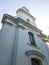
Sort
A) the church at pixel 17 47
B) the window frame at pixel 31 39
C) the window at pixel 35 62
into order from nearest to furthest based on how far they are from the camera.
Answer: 1. the church at pixel 17 47
2. the window at pixel 35 62
3. the window frame at pixel 31 39

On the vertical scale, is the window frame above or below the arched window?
above

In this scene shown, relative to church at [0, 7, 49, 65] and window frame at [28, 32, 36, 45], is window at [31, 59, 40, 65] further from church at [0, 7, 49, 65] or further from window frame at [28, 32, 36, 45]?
window frame at [28, 32, 36, 45]

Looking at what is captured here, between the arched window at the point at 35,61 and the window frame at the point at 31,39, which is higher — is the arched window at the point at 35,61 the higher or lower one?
the lower one

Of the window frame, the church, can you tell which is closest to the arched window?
the church

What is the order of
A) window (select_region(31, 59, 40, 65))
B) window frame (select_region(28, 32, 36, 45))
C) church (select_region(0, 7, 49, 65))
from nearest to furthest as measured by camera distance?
1. church (select_region(0, 7, 49, 65))
2. window (select_region(31, 59, 40, 65))
3. window frame (select_region(28, 32, 36, 45))

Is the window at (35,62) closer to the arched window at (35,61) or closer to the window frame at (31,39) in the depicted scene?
the arched window at (35,61)

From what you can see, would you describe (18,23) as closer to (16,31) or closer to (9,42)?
(16,31)

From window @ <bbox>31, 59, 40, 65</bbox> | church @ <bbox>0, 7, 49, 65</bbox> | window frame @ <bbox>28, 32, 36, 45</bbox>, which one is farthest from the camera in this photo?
window frame @ <bbox>28, 32, 36, 45</bbox>

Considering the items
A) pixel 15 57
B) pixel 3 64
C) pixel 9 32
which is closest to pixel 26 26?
pixel 9 32

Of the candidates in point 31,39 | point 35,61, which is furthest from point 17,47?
point 31,39

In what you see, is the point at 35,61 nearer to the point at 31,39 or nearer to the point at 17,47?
the point at 17,47

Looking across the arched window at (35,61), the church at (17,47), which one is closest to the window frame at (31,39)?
the church at (17,47)

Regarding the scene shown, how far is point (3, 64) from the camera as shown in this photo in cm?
880

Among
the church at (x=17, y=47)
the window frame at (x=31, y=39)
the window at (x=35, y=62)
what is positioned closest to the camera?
the church at (x=17, y=47)
